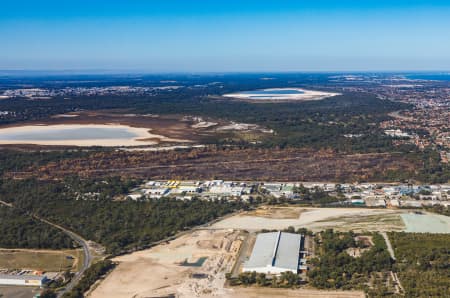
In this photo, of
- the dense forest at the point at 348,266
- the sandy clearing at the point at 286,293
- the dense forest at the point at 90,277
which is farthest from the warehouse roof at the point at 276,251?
the dense forest at the point at 90,277

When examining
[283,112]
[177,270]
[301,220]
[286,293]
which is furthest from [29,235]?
[283,112]

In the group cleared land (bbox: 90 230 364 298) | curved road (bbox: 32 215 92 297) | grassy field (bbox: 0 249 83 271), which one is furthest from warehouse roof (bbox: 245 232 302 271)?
grassy field (bbox: 0 249 83 271)

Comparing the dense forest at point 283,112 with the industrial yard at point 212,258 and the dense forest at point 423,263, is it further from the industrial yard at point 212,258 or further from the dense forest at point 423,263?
the dense forest at point 423,263

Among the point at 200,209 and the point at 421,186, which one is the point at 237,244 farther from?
the point at 421,186

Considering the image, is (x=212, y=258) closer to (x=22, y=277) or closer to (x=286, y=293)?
(x=286, y=293)

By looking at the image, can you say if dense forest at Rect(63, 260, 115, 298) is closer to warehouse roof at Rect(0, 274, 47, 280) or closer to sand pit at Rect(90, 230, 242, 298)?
sand pit at Rect(90, 230, 242, 298)

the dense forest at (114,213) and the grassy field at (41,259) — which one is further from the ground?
the dense forest at (114,213)

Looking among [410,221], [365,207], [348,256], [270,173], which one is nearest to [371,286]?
[348,256]
